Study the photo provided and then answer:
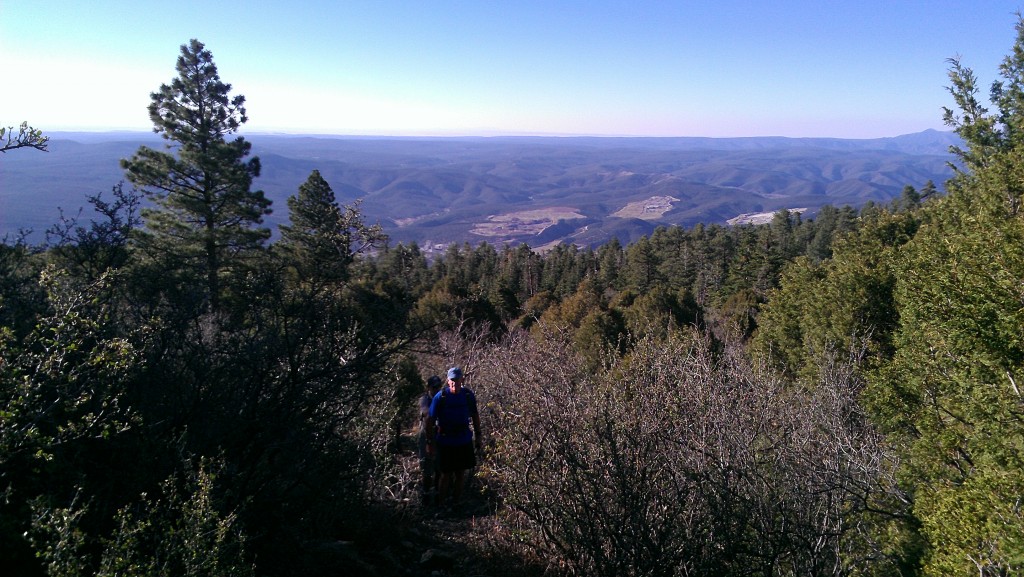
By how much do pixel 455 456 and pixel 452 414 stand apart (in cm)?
55

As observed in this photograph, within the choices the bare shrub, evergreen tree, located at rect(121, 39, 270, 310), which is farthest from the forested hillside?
evergreen tree, located at rect(121, 39, 270, 310)

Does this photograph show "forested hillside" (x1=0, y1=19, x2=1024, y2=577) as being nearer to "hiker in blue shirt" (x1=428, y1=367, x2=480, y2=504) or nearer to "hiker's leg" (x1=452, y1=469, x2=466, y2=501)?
"hiker's leg" (x1=452, y1=469, x2=466, y2=501)

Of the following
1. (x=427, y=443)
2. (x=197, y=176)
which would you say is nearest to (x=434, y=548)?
(x=427, y=443)

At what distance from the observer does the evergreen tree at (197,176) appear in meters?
16.4

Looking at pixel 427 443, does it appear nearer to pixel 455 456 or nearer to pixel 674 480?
pixel 455 456

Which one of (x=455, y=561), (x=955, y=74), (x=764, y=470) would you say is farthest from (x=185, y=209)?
A: (x=955, y=74)

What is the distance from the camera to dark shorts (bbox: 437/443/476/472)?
587 centimetres

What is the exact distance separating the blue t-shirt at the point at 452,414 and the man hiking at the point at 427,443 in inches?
5.9

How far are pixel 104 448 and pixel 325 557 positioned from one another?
1.84 m

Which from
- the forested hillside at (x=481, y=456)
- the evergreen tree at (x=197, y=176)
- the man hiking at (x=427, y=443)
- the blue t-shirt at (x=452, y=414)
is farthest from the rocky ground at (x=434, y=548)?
the evergreen tree at (x=197, y=176)

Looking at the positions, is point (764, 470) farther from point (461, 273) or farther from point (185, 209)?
point (461, 273)

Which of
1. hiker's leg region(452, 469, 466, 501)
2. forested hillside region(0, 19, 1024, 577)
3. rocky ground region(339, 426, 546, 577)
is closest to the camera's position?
forested hillside region(0, 19, 1024, 577)

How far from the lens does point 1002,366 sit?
480cm

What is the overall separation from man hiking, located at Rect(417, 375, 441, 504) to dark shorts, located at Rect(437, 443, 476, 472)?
151 millimetres
